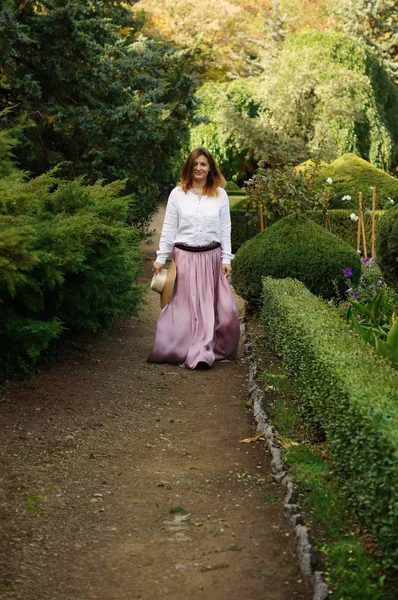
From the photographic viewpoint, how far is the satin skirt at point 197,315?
23.6ft

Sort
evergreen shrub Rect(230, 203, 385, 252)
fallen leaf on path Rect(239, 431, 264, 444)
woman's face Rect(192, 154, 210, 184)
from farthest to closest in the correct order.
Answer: evergreen shrub Rect(230, 203, 385, 252) → woman's face Rect(192, 154, 210, 184) → fallen leaf on path Rect(239, 431, 264, 444)

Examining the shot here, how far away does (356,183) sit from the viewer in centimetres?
1678

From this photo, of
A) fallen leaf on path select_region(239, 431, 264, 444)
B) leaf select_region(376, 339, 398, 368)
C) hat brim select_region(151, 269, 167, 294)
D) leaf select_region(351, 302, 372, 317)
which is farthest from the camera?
leaf select_region(351, 302, 372, 317)

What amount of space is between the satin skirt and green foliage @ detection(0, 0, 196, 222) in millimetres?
4198

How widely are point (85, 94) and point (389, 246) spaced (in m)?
6.69

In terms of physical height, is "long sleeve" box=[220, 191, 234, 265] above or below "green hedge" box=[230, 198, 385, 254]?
above

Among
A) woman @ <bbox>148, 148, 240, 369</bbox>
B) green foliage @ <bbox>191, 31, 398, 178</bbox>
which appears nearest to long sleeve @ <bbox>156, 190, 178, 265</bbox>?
woman @ <bbox>148, 148, 240, 369</bbox>

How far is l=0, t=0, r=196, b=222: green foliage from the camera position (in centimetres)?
1143

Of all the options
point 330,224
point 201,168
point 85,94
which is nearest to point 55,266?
point 201,168

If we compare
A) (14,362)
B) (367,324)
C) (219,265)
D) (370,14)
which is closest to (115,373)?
(14,362)

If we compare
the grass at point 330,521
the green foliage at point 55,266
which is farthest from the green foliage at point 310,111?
the grass at point 330,521

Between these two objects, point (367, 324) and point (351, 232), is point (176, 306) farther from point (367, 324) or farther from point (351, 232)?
point (351, 232)

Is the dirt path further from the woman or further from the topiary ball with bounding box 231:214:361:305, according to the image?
the topiary ball with bounding box 231:214:361:305

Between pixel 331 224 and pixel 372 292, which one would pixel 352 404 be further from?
pixel 331 224
